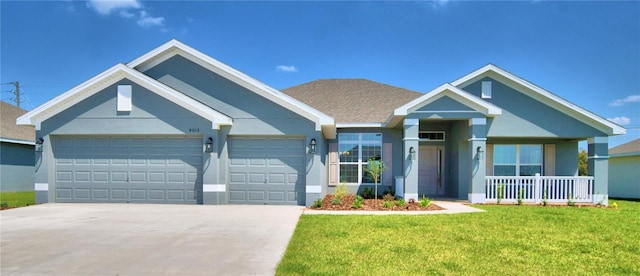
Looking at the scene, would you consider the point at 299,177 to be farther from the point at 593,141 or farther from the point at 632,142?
the point at 632,142

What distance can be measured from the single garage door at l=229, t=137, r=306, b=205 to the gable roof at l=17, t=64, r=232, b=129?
127 cm

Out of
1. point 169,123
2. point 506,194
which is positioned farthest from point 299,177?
point 506,194

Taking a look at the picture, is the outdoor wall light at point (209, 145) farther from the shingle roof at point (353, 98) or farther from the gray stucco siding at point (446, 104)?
the gray stucco siding at point (446, 104)

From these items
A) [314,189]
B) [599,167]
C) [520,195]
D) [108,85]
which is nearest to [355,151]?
[314,189]

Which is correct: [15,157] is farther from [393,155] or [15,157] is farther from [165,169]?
[393,155]

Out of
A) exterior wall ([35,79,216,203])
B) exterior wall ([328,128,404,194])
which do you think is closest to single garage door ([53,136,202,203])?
exterior wall ([35,79,216,203])

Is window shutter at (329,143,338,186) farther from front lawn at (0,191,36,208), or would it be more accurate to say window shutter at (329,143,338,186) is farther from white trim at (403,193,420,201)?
front lawn at (0,191,36,208)

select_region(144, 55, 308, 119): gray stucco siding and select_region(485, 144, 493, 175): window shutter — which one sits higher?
select_region(144, 55, 308, 119): gray stucco siding

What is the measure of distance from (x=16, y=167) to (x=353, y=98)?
17.1 m

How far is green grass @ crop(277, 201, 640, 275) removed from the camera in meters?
5.09

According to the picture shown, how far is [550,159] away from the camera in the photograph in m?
15.4

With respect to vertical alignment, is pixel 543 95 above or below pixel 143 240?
above

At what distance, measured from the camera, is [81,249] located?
243 inches

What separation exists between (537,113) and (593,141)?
2.40m
